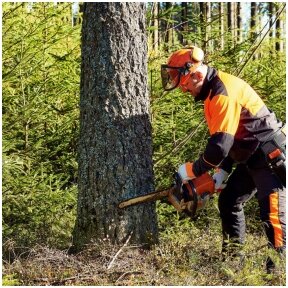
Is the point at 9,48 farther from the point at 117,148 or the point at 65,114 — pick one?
the point at 117,148

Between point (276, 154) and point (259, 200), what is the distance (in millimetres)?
408

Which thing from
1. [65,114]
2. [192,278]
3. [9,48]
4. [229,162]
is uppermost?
[9,48]

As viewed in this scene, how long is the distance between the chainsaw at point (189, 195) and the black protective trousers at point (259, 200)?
0.28 meters

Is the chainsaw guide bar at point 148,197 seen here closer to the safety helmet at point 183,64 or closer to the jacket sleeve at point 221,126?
the jacket sleeve at point 221,126

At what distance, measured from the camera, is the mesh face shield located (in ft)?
14.8

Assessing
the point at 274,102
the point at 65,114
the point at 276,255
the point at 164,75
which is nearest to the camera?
the point at 276,255

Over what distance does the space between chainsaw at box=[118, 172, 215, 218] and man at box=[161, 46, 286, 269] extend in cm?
7

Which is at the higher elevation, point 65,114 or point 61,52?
point 61,52

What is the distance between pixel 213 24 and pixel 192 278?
4.07 m

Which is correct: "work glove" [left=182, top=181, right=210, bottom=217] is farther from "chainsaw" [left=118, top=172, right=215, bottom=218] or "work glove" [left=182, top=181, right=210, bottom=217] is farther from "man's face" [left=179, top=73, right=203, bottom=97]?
"man's face" [left=179, top=73, right=203, bottom=97]

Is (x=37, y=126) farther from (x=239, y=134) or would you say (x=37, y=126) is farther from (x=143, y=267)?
(x=239, y=134)

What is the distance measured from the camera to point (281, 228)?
14.1ft

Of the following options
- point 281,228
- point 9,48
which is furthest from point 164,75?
point 9,48

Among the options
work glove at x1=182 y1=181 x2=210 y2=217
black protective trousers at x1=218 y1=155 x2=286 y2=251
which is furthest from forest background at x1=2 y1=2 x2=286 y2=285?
work glove at x1=182 y1=181 x2=210 y2=217
